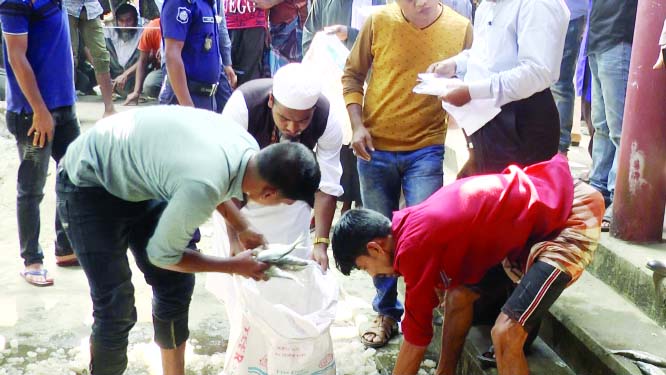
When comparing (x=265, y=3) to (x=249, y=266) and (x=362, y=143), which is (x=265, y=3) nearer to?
(x=362, y=143)

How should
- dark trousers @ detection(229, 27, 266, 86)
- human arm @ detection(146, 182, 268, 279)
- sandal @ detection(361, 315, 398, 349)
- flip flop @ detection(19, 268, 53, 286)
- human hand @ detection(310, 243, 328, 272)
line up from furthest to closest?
dark trousers @ detection(229, 27, 266, 86), flip flop @ detection(19, 268, 53, 286), sandal @ detection(361, 315, 398, 349), human hand @ detection(310, 243, 328, 272), human arm @ detection(146, 182, 268, 279)

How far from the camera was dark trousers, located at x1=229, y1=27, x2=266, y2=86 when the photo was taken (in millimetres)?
6441

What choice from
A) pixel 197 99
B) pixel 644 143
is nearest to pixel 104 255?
Result: pixel 197 99

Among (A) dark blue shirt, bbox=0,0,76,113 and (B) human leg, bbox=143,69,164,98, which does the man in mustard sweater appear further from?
(B) human leg, bbox=143,69,164,98

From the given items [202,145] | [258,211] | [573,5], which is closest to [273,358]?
[258,211]

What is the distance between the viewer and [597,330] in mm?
3285

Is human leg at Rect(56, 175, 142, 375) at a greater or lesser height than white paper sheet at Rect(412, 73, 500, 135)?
lesser

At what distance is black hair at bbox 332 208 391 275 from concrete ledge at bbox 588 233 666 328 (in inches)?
50.2

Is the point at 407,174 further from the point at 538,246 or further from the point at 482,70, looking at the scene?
the point at 538,246

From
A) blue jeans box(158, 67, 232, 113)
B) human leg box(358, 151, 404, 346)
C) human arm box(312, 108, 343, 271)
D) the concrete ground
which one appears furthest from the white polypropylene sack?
blue jeans box(158, 67, 232, 113)

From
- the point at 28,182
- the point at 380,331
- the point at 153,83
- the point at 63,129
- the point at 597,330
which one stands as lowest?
the point at 153,83

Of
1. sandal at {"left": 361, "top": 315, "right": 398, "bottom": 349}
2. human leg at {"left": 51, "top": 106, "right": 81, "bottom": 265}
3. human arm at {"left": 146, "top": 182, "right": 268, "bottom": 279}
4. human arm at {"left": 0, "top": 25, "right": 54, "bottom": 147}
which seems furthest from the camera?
A: human leg at {"left": 51, "top": 106, "right": 81, "bottom": 265}

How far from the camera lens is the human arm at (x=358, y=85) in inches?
151

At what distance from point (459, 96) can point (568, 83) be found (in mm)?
1725
